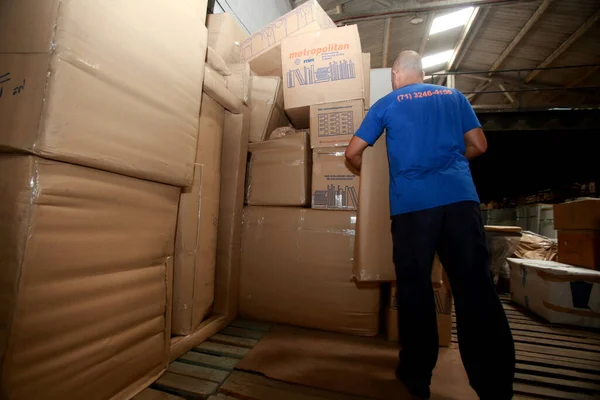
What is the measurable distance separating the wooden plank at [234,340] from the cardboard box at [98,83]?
2.85ft

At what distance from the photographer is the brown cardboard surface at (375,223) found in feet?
4.06

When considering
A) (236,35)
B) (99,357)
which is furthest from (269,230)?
(236,35)

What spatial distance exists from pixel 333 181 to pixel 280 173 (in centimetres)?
34

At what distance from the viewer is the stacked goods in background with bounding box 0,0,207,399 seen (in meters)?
0.65

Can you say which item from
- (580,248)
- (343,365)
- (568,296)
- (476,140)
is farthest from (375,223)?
(580,248)

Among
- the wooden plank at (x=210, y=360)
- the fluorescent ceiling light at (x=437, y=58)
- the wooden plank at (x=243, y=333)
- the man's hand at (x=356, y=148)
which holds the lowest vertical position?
the wooden plank at (x=210, y=360)

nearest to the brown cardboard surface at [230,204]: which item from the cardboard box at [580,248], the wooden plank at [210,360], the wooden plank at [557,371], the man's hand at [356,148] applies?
the wooden plank at [210,360]

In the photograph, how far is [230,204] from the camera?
5.40 ft

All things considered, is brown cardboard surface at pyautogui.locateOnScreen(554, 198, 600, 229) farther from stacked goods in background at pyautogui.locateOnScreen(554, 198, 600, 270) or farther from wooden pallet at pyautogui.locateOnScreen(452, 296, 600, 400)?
wooden pallet at pyautogui.locateOnScreen(452, 296, 600, 400)

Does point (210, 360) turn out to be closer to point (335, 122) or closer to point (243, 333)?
point (243, 333)

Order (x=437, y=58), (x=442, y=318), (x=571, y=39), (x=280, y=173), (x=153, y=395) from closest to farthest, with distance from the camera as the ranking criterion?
(x=153, y=395) < (x=442, y=318) < (x=280, y=173) < (x=571, y=39) < (x=437, y=58)

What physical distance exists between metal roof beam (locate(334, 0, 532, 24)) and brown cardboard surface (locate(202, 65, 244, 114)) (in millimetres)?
2410

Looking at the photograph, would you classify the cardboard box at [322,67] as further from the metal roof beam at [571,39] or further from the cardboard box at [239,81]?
the metal roof beam at [571,39]

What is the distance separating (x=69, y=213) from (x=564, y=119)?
5256mm
